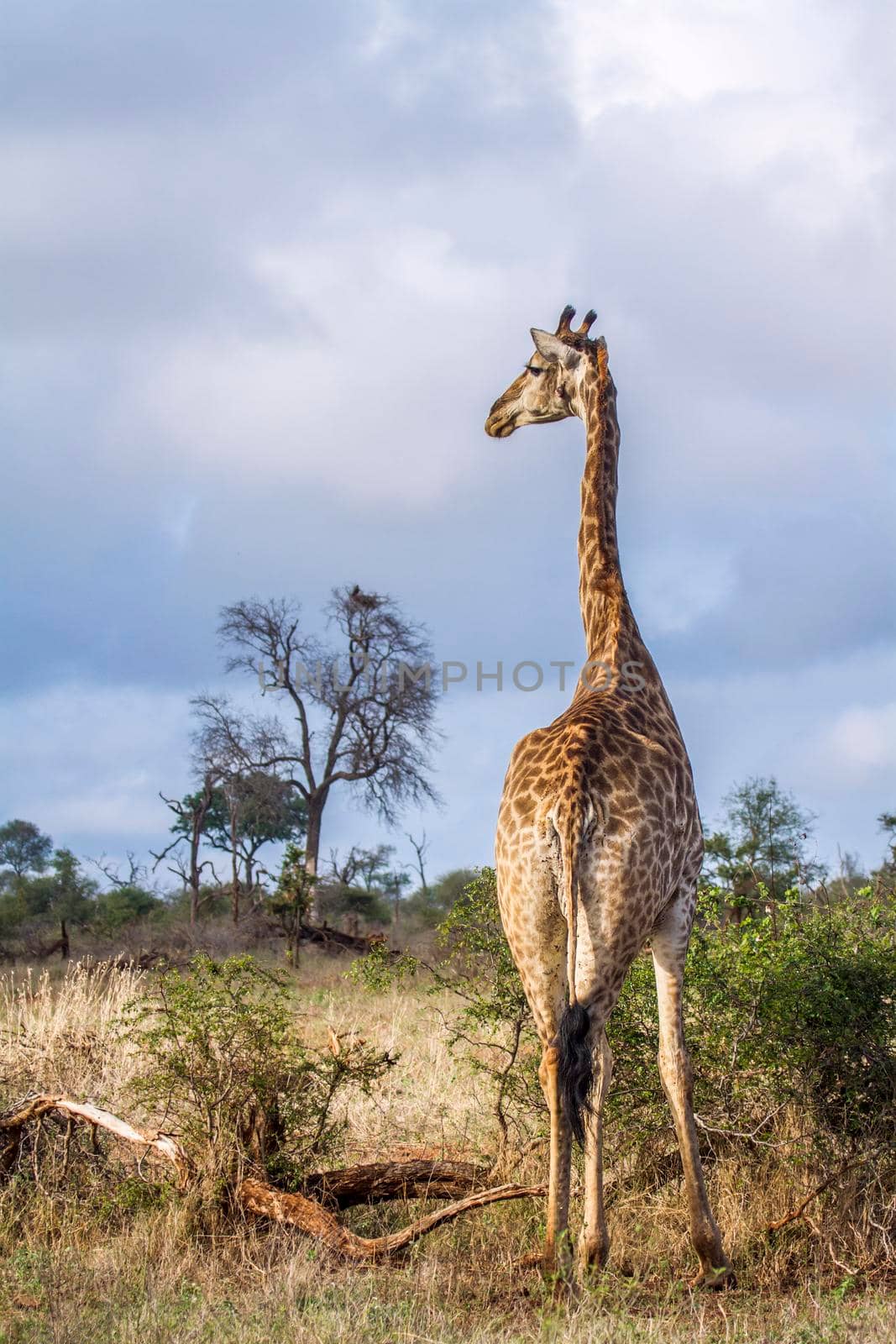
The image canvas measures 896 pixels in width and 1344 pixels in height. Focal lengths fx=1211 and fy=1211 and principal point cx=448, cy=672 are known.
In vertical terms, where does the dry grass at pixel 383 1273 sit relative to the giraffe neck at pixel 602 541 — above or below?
below

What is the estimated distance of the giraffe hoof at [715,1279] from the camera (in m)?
5.23

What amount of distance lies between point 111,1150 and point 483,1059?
10.3 feet

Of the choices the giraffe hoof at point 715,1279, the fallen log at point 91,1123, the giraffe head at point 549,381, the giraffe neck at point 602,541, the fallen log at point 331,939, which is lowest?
the giraffe hoof at point 715,1279

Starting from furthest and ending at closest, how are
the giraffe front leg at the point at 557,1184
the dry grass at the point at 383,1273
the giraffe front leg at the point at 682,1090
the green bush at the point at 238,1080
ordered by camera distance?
the green bush at the point at 238,1080
the giraffe front leg at the point at 682,1090
the giraffe front leg at the point at 557,1184
the dry grass at the point at 383,1273

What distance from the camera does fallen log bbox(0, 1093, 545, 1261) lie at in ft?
17.6

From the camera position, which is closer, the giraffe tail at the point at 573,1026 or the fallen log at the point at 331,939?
the giraffe tail at the point at 573,1026

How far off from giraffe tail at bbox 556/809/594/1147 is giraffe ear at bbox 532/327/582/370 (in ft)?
12.8

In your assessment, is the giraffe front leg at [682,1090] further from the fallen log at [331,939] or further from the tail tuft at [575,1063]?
the fallen log at [331,939]

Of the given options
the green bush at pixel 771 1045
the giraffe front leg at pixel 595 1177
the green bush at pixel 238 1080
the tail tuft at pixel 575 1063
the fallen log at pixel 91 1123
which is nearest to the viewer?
the tail tuft at pixel 575 1063

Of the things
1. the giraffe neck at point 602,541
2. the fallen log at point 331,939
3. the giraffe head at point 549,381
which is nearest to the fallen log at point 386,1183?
the giraffe neck at point 602,541

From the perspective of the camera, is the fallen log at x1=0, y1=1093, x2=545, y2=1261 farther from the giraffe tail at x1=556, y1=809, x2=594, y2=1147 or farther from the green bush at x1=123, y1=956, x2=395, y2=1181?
the giraffe tail at x1=556, y1=809, x2=594, y2=1147

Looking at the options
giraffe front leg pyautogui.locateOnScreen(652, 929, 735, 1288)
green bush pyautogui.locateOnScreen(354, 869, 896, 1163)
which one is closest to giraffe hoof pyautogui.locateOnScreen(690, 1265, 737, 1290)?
giraffe front leg pyautogui.locateOnScreen(652, 929, 735, 1288)

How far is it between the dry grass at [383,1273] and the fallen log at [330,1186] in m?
0.12

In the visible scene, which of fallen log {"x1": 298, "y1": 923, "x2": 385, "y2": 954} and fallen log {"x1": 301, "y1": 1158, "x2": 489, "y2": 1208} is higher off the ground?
fallen log {"x1": 298, "y1": 923, "x2": 385, "y2": 954}
